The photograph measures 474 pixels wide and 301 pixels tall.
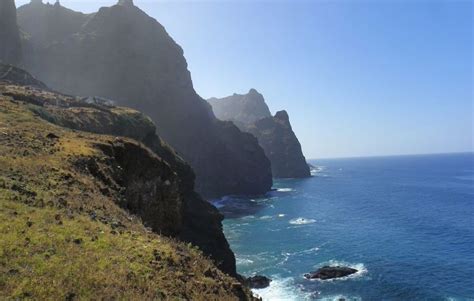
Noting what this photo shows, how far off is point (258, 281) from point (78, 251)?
47.7 m

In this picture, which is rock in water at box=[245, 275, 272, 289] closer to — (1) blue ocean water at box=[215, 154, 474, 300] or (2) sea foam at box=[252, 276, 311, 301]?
(2) sea foam at box=[252, 276, 311, 301]

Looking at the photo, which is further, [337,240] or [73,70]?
[73,70]

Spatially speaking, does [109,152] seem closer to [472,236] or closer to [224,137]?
[472,236]

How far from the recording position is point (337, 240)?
273ft

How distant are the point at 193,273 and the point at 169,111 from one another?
6401 inches

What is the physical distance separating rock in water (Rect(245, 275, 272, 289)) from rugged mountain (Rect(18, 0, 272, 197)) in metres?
101

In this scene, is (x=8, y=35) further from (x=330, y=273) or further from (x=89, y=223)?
(x=89, y=223)

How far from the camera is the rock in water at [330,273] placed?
197ft

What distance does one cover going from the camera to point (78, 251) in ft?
47.5

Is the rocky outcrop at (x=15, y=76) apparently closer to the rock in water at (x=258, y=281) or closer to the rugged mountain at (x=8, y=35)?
the rugged mountain at (x=8, y=35)

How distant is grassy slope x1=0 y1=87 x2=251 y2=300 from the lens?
1212 cm

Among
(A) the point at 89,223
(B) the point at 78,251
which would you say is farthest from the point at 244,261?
(B) the point at 78,251

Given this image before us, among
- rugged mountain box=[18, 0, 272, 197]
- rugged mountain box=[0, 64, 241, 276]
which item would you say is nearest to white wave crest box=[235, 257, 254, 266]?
rugged mountain box=[0, 64, 241, 276]

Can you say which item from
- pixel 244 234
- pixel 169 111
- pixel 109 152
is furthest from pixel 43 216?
pixel 169 111
